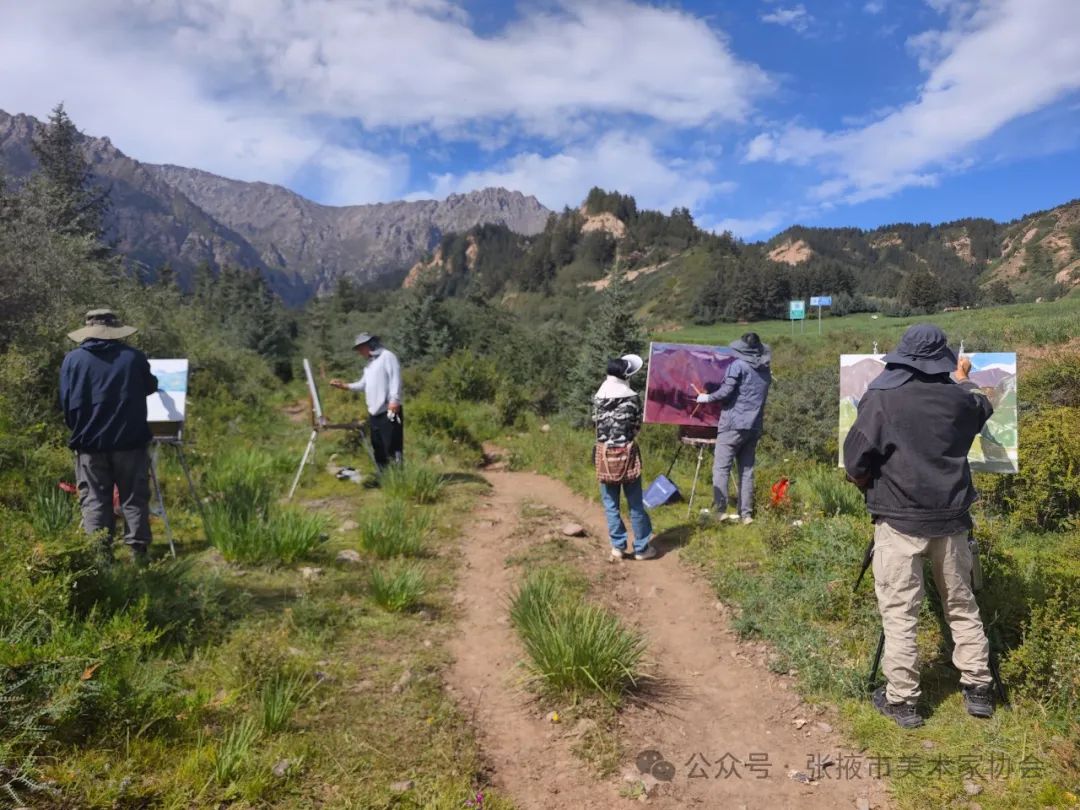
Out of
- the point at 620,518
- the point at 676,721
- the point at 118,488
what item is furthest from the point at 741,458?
the point at 118,488

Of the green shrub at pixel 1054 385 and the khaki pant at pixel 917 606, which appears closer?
the khaki pant at pixel 917 606

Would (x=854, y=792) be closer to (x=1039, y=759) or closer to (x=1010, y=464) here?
(x=1039, y=759)

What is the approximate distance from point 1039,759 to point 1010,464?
2.90 meters

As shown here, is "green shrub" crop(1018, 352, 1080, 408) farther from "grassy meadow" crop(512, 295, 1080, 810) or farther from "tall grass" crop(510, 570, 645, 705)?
"tall grass" crop(510, 570, 645, 705)

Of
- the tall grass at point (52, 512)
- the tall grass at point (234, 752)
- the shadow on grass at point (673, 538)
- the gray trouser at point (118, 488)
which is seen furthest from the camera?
the shadow on grass at point (673, 538)

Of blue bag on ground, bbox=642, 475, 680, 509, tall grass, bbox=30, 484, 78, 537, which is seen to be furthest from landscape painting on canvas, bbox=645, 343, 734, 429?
tall grass, bbox=30, 484, 78, 537

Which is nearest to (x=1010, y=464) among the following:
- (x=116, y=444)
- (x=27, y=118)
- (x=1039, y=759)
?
(x=1039, y=759)

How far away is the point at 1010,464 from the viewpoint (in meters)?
4.96

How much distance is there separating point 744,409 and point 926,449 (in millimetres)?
3282

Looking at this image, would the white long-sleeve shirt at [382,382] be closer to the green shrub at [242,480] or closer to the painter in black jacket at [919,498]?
the green shrub at [242,480]

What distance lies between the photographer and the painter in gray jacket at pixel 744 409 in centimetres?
641

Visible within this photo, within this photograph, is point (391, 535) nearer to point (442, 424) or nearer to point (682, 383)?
point (682, 383)

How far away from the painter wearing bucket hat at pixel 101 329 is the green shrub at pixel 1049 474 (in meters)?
8.37

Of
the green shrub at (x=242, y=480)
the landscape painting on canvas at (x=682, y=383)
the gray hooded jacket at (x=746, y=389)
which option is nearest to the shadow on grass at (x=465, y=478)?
the green shrub at (x=242, y=480)
